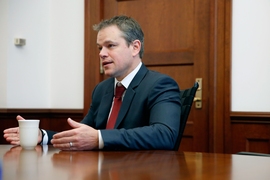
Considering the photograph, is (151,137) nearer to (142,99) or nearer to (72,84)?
(142,99)

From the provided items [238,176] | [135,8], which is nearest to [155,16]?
[135,8]

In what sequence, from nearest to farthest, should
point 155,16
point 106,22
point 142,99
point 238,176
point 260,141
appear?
point 238,176
point 142,99
point 106,22
point 260,141
point 155,16

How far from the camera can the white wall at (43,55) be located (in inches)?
153

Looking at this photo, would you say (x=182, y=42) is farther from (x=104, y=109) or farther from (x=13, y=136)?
(x=13, y=136)

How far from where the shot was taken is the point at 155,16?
12.1 feet

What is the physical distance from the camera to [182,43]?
3.54 m

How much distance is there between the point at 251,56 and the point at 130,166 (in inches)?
88.8

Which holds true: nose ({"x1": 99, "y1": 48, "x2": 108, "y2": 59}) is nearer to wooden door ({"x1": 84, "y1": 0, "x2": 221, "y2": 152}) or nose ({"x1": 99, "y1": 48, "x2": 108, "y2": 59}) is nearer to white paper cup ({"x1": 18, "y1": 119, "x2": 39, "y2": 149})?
white paper cup ({"x1": 18, "y1": 119, "x2": 39, "y2": 149})

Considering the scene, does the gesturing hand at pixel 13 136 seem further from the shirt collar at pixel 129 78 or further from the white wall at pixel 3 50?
the white wall at pixel 3 50


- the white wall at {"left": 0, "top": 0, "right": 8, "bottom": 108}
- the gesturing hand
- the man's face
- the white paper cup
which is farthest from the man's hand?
the white wall at {"left": 0, "top": 0, "right": 8, "bottom": 108}

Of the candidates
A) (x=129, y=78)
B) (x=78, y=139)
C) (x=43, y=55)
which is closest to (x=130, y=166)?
(x=78, y=139)

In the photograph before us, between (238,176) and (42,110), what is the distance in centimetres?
333

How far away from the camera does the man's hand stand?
1652 mm

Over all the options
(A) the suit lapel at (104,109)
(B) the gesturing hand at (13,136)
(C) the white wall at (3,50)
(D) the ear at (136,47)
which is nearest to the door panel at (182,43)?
(C) the white wall at (3,50)
